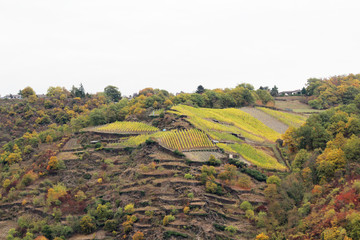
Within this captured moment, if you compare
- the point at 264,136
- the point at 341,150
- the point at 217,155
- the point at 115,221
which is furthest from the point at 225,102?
the point at 115,221

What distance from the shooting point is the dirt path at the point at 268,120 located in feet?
224

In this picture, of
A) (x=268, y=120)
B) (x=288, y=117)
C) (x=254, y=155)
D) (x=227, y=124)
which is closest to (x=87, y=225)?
(x=254, y=155)

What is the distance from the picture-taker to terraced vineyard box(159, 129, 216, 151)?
4894 centimetres

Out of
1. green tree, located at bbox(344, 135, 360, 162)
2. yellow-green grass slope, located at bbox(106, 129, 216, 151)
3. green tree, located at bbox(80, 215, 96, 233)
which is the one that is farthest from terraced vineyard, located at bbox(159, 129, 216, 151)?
green tree, located at bbox(344, 135, 360, 162)

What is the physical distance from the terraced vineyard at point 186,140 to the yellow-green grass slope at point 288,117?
1006 inches

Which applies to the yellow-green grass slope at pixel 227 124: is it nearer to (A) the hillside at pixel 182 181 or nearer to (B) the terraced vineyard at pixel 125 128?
(A) the hillside at pixel 182 181

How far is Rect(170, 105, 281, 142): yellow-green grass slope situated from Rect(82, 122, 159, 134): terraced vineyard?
630 centimetres

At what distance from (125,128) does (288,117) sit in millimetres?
35064

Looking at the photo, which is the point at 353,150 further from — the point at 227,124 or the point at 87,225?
the point at 87,225

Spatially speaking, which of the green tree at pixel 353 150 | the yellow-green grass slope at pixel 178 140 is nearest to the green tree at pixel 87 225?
the yellow-green grass slope at pixel 178 140

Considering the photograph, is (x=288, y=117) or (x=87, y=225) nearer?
(x=87, y=225)

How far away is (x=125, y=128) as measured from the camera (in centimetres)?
5978

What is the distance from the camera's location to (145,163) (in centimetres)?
4591

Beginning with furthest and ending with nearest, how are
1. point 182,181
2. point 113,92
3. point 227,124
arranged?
point 113,92 < point 227,124 < point 182,181
